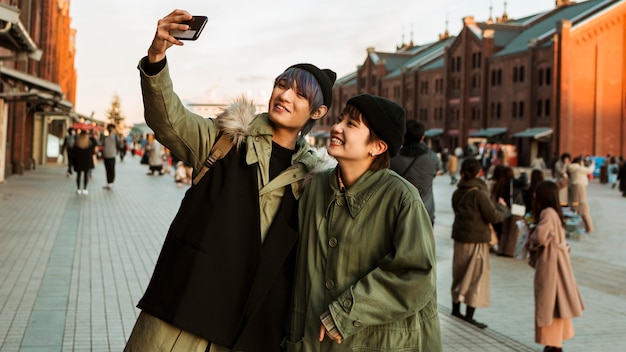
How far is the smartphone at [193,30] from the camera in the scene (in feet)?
8.29

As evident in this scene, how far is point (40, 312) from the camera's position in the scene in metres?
6.64

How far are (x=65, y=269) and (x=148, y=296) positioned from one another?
663 centimetres

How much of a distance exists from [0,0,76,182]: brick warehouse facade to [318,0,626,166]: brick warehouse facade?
3463 centimetres

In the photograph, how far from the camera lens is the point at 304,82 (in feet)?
9.40

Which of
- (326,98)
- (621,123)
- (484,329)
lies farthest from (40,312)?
(621,123)

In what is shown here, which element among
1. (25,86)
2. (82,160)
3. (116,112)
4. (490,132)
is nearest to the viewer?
(82,160)

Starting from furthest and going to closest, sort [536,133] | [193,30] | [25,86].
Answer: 1. [536,133]
2. [25,86]
3. [193,30]

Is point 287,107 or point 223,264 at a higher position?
point 287,107

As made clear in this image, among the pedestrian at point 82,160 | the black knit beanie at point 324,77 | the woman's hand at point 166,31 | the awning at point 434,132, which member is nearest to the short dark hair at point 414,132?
the black knit beanie at point 324,77

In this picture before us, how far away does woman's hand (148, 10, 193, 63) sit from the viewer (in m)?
2.54

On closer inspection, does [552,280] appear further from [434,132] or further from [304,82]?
[434,132]

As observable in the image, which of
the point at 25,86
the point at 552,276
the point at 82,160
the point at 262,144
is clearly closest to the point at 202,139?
the point at 262,144

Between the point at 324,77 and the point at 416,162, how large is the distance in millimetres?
3552

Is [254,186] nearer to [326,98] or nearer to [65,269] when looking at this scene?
[326,98]
